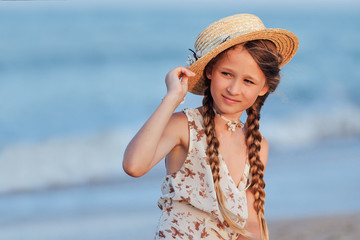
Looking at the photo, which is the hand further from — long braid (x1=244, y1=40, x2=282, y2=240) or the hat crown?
long braid (x1=244, y1=40, x2=282, y2=240)

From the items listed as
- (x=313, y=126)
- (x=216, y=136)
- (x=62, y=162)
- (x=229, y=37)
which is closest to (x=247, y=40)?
(x=229, y=37)

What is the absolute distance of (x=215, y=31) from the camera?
3.03 metres

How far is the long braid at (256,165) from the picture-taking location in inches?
124

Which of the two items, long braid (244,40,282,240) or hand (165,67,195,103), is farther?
long braid (244,40,282,240)

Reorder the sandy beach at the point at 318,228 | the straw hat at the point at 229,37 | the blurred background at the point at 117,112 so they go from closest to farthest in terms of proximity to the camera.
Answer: the straw hat at the point at 229,37 → the sandy beach at the point at 318,228 → the blurred background at the point at 117,112

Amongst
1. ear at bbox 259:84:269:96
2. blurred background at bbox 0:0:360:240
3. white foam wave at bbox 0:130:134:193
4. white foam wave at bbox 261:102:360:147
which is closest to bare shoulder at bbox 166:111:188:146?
ear at bbox 259:84:269:96

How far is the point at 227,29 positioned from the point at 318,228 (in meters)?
2.93

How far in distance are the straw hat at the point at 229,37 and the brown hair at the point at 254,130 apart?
5 cm

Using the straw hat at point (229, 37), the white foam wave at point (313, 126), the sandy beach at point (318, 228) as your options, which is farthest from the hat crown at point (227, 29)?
the white foam wave at point (313, 126)

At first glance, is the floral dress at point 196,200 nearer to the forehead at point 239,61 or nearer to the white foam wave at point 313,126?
the forehead at point 239,61

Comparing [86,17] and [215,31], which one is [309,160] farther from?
[86,17]

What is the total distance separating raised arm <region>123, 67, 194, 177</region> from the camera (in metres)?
2.71

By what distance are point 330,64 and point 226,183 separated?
12505 millimetres

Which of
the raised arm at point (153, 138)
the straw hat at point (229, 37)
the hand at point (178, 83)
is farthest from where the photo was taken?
the straw hat at point (229, 37)
